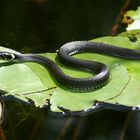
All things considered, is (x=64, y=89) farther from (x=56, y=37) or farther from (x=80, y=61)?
(x=56, y=37)

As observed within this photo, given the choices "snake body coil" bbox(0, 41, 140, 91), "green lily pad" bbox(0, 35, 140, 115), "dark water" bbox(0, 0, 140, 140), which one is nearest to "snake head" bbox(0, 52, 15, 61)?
"snake body coil" bbox(0, 41, 140, 91)

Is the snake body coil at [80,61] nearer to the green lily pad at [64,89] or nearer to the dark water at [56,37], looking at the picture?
the green lily pad at [64,89]

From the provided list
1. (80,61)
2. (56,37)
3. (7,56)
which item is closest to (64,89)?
(80,61)

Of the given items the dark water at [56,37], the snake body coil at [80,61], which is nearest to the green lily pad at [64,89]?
the snake body coil at [80,61]

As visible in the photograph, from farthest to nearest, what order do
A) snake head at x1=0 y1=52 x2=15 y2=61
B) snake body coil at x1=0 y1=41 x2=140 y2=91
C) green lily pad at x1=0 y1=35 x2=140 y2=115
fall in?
snake head at x1=0 y1=52 x2=15 y2=61 → snake body coil at x1=0 y1=41 x2=140 y2=91 → green lily pad at x1=0 y1=35 x2=140 y2=115

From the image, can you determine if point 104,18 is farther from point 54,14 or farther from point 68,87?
point 68,87

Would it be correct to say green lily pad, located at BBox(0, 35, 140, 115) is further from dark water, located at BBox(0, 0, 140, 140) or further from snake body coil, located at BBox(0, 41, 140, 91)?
dark water, located at BBox(0, 0, 140, 140)
